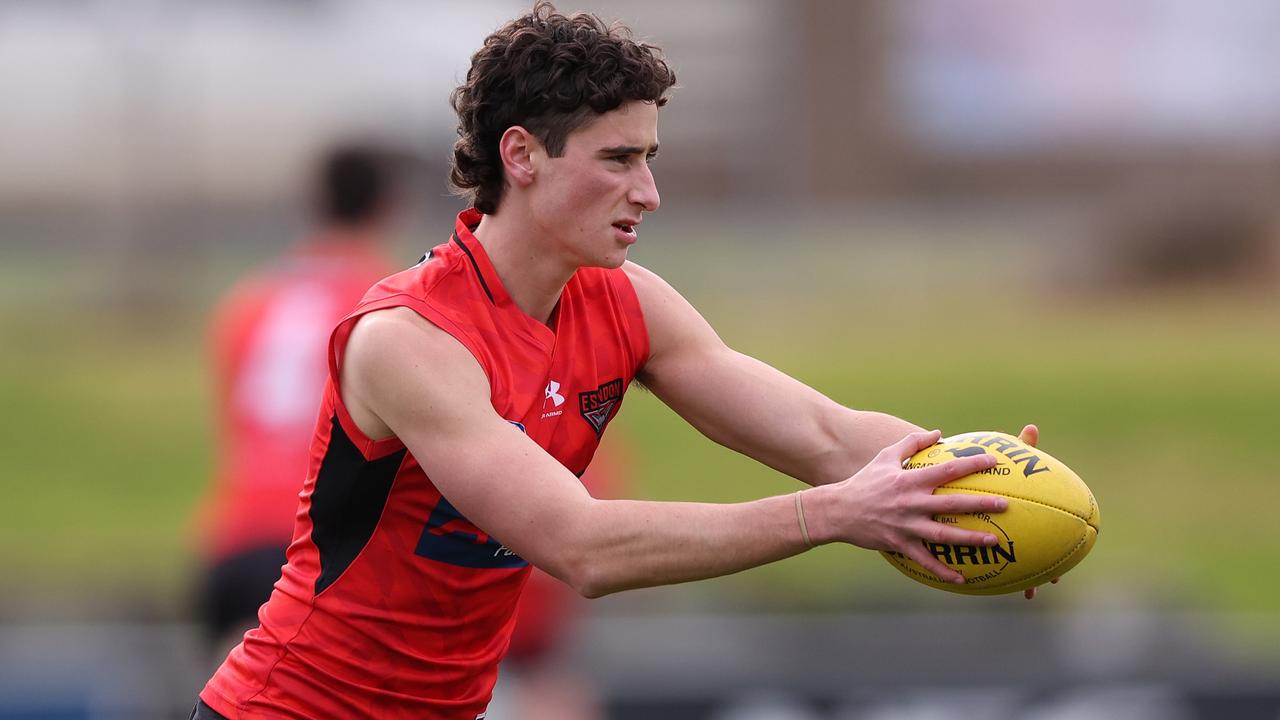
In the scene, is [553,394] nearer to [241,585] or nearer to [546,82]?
[546,82]

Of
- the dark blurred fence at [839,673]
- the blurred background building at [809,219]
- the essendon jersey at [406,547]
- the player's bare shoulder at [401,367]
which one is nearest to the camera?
the player's bare shoulder at [401,367]

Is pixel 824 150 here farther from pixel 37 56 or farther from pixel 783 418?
pixel 783 418

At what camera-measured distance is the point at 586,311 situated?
188 inches

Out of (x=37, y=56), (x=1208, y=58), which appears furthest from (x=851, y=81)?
(x=37, y=56)

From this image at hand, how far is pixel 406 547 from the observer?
4.54 metres

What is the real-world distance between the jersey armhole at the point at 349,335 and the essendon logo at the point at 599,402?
1.08 feet

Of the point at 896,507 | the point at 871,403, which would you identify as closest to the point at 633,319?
the point at 896,507

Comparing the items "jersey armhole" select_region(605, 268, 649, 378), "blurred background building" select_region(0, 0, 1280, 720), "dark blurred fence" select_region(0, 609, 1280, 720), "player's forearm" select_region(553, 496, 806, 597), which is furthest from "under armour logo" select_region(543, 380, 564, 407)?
"blurred background building" select_region(0, 0, 1280, 720)

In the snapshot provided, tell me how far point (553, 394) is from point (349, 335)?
534 millimetres

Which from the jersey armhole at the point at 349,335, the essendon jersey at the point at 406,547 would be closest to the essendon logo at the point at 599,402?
the essendon jersey at the point at 406,547

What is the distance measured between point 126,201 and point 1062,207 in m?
14.9

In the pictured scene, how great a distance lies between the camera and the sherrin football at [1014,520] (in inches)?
165

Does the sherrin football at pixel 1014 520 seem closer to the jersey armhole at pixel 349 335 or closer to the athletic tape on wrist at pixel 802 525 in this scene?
the athletic tape on wrist at pixel 802 525

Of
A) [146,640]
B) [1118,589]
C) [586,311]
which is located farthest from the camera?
[1118,589]
